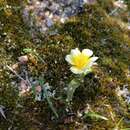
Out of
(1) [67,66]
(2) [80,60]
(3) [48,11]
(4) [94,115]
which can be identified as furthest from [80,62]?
(3) [48,11]

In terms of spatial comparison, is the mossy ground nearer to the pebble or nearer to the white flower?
the pebble

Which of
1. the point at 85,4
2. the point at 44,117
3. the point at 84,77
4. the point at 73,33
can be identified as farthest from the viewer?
the point at 85,4

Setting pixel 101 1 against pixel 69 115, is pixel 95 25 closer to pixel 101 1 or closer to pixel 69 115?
pixel 101 1

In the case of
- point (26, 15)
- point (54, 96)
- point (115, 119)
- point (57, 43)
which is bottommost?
point (115, 119)

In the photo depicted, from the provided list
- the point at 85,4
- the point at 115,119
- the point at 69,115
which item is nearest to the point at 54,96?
the point at 69,115

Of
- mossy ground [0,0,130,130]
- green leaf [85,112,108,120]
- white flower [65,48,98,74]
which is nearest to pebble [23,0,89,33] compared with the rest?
mossy ground [0,0,130,130]

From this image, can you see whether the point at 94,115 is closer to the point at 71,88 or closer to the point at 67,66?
the point at 71,88

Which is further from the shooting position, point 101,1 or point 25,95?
point 101,1

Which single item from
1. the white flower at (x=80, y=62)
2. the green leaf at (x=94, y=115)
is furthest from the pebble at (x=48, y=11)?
the green leaf at (x=94, y=115)
